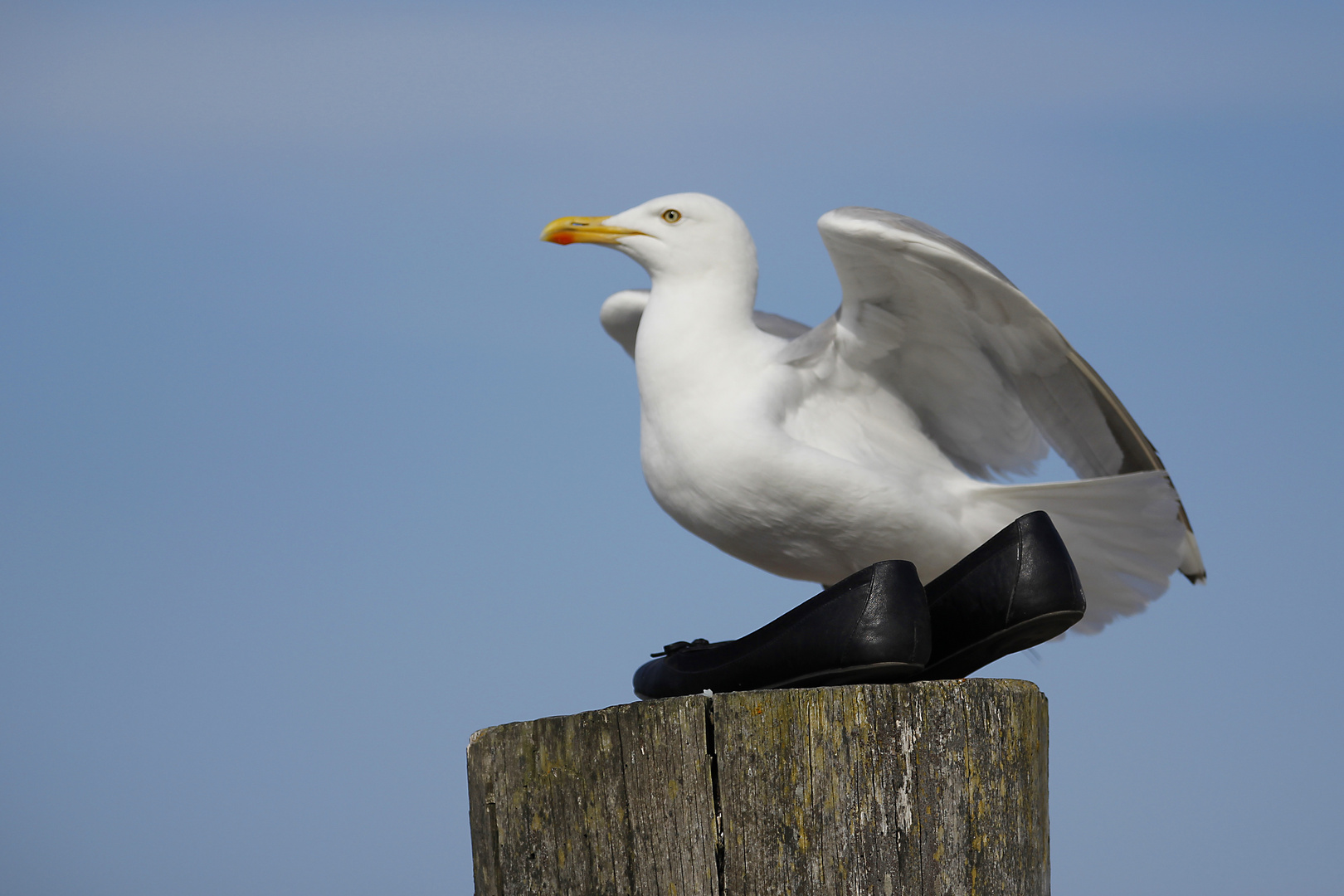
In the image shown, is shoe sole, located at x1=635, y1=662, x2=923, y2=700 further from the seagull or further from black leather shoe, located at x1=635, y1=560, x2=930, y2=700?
the seagull

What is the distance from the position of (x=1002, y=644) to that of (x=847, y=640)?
393mm

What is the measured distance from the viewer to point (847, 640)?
2.31 m

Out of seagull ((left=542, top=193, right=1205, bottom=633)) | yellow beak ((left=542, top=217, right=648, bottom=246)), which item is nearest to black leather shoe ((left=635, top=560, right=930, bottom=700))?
seagull ((left=542, top=193, right=1205, bottom=633))

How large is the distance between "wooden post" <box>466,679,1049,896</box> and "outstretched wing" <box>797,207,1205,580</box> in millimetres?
1675

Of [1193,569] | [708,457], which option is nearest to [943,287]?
[708,457]

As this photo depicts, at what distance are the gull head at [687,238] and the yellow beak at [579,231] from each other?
0.06 metres

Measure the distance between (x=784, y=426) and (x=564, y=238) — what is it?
1.07 meters

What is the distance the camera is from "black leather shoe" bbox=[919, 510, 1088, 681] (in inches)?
95.7

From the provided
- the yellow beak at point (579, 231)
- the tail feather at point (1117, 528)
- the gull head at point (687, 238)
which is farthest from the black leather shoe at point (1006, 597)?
the yellow beak at point (579, 231)

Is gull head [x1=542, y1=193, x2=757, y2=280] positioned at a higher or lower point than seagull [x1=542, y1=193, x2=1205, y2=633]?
higher

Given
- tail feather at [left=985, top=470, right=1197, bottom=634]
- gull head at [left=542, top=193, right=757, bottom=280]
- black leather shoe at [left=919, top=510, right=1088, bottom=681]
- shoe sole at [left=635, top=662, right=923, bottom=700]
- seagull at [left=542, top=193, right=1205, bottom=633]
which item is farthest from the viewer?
gull head at [left=542, top=193, right=757, bottom=280]

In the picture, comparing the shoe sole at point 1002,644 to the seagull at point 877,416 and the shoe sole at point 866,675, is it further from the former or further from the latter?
the seagull at point 877,416

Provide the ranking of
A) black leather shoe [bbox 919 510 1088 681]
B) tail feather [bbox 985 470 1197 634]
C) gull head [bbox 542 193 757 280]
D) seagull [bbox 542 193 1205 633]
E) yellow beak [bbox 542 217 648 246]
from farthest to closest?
yellow beak [bbox 542 217 648 246]
gull head [bbox 542 193 757 280]
tail feather [bbox 985 470 1197 634]
seagull [bbox 542 193 1205 633]
black leather shoe [bbox 919 510 1088 681]

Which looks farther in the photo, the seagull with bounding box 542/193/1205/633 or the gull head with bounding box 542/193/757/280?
the gull head with bounding box 542/193/757/280
